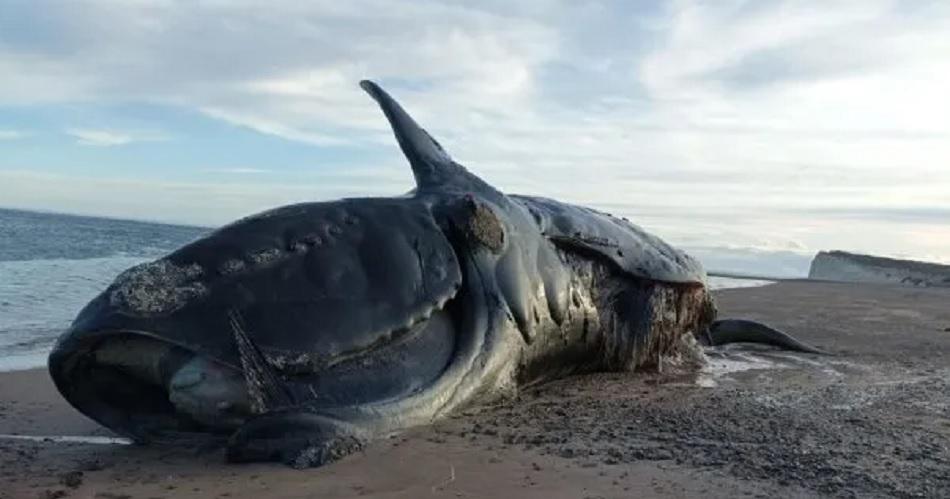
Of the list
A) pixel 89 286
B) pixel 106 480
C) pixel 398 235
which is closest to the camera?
pixel 106 480

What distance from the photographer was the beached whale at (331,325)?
5125 mm

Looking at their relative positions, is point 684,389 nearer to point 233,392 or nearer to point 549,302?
point 549,302

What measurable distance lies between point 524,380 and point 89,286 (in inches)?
523

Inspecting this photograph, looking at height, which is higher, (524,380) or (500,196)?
(500,196)

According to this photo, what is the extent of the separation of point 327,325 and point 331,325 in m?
0.02

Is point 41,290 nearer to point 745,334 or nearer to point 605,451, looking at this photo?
point 745,334

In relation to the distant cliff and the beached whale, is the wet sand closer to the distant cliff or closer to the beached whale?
the beached whale

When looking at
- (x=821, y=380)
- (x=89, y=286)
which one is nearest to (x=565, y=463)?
(x=821, y=380)

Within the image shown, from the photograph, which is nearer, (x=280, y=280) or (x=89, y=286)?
(x=280, y=280)

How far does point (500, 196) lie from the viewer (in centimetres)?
733

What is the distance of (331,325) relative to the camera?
17.9 ft

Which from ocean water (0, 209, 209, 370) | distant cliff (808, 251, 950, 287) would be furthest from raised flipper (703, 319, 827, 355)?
distant cliff (808, 251, 950, 287)

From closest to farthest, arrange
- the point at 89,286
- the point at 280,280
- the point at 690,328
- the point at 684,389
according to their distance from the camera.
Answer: the point at 280,280, the point at 684,389, the point at 690,328, the point at 89,286

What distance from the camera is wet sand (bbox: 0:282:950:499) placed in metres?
4.39
